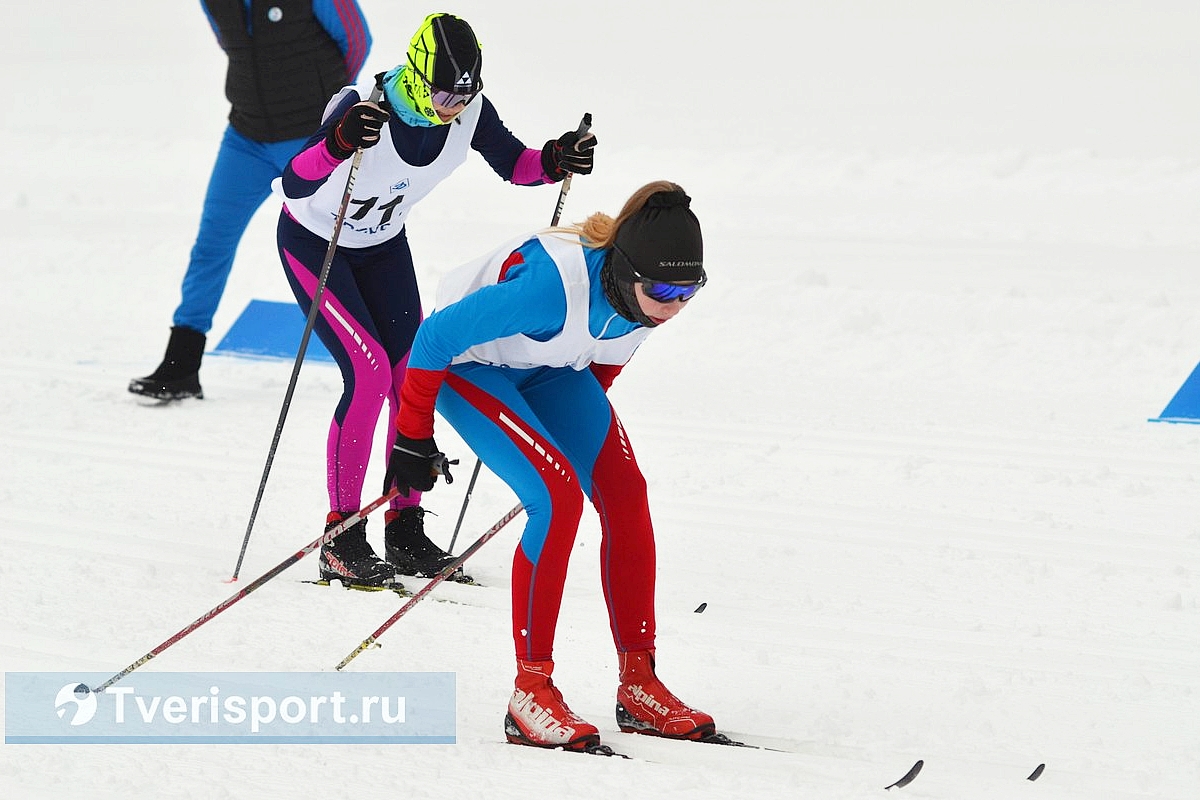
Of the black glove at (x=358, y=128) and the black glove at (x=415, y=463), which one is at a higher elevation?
the black glove at (x=358, y=128)

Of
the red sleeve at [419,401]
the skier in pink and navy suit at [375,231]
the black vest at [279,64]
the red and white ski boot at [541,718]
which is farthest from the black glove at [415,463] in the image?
the black vest at [279,64]

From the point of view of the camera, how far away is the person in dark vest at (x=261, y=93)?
19.1 feet

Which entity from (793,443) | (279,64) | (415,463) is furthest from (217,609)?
(279,64)

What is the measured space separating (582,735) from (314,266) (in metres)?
1.85

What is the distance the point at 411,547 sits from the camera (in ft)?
13.7

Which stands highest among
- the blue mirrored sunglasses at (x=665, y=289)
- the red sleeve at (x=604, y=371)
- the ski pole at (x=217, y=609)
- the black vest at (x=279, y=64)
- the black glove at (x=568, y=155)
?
the blue mirrored sunglasses at (x=665, y=289)

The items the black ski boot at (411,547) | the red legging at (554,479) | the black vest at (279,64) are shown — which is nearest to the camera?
the red legging at (554,479)

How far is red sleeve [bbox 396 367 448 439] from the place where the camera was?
9.94 ft

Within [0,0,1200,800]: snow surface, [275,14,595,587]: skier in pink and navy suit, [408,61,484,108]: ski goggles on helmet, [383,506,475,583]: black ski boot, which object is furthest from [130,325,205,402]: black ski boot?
[408,61,484,108]: ski goggles on helmet

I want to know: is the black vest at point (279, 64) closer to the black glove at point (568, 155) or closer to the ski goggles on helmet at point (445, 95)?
the black glove at point (568, 155)

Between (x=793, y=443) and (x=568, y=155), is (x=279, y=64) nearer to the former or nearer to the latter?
(x=568, y=155)

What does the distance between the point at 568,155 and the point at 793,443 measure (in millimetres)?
2044

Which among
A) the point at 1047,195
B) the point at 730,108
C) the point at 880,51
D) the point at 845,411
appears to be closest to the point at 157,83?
the point at 730,108

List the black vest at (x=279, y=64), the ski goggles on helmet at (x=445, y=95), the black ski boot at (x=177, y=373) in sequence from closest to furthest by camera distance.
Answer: the ski goggles on helmet at (x=445, y=95) < the black vest at (x=279, y=64) < the black ski boot at (x=177, y=373)
